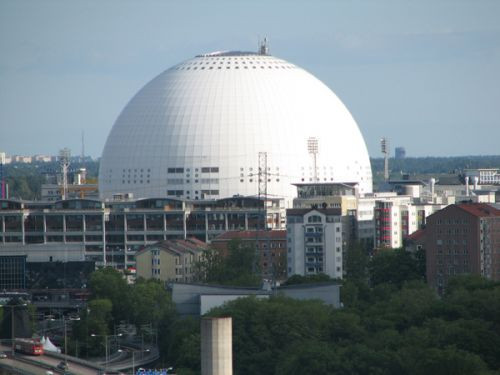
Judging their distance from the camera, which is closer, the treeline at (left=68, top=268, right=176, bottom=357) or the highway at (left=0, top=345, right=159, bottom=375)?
the highway at (left=0, top=345, right=159, bottom=375)

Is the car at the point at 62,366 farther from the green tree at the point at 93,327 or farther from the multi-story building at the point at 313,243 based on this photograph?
the multi-story building at the point at 313,243

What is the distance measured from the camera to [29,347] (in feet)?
277

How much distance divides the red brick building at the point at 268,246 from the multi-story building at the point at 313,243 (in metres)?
1.72

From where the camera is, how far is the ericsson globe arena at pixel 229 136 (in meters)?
154

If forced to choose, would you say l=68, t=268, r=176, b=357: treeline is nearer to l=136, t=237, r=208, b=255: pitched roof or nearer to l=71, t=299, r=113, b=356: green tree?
l=71, t=299, r=113, b=356: green tree

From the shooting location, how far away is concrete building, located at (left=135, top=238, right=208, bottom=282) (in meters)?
119

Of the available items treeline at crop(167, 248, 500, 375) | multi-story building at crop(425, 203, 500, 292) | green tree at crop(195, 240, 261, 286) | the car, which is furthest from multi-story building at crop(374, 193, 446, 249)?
the car

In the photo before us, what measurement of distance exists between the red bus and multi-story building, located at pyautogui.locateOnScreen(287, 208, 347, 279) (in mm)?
29814

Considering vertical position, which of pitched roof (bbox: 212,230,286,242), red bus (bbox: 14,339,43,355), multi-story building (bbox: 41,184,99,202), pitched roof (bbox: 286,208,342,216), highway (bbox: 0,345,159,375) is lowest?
highway (bbox: 0,345,159,375)

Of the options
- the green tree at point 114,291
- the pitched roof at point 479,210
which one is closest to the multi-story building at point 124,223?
the pitched roof at point 479,210

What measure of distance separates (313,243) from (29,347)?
33302mm

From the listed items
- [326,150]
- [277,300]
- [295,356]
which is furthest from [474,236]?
[326,150]

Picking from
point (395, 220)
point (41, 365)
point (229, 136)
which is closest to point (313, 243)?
point (395, 220)

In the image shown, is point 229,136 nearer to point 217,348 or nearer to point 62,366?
point 62,366
